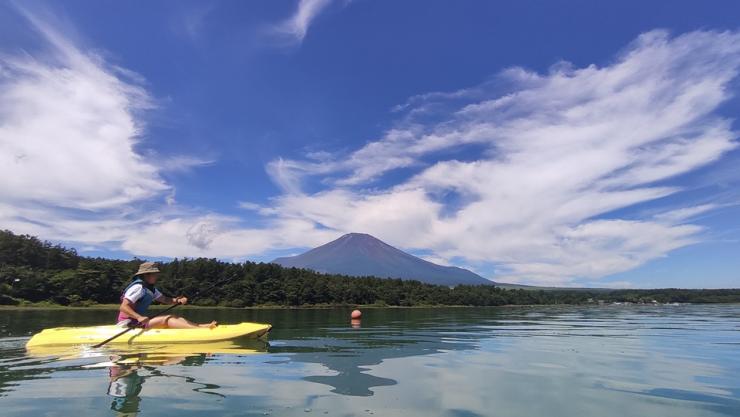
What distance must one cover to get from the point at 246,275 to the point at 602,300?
114716mm

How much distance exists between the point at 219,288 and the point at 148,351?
78.3m

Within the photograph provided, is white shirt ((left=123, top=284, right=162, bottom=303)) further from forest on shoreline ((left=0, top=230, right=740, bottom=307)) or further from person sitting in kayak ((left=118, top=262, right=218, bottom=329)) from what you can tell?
forest on shoreline ((left=0, top=230, right=740, bottom=307))

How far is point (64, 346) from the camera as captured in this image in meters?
15.0

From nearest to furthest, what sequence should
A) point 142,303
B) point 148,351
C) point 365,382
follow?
point 365,382 < point 148,351 < point 142,303

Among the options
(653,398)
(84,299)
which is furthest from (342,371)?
(84,299)

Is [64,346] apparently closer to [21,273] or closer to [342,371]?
[342,371]

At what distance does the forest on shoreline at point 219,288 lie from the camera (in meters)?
92.9

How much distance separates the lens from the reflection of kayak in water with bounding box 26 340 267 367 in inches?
501

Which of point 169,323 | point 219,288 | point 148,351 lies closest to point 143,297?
point 169,323

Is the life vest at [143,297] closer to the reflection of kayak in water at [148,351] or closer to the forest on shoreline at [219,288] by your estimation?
the reflection of kayak in water at [148,351]

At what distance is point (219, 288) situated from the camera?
8881 cm

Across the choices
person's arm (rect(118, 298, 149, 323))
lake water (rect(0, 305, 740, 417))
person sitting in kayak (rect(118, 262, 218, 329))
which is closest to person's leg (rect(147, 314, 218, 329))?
person sitting in kayak (rect(118, 262, 218, 329))

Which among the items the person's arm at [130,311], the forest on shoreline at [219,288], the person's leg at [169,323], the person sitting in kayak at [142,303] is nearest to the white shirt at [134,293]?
the person sitting in kayak at [142,303]

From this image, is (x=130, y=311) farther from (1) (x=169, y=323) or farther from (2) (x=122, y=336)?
(1) (x=169, y=323)
